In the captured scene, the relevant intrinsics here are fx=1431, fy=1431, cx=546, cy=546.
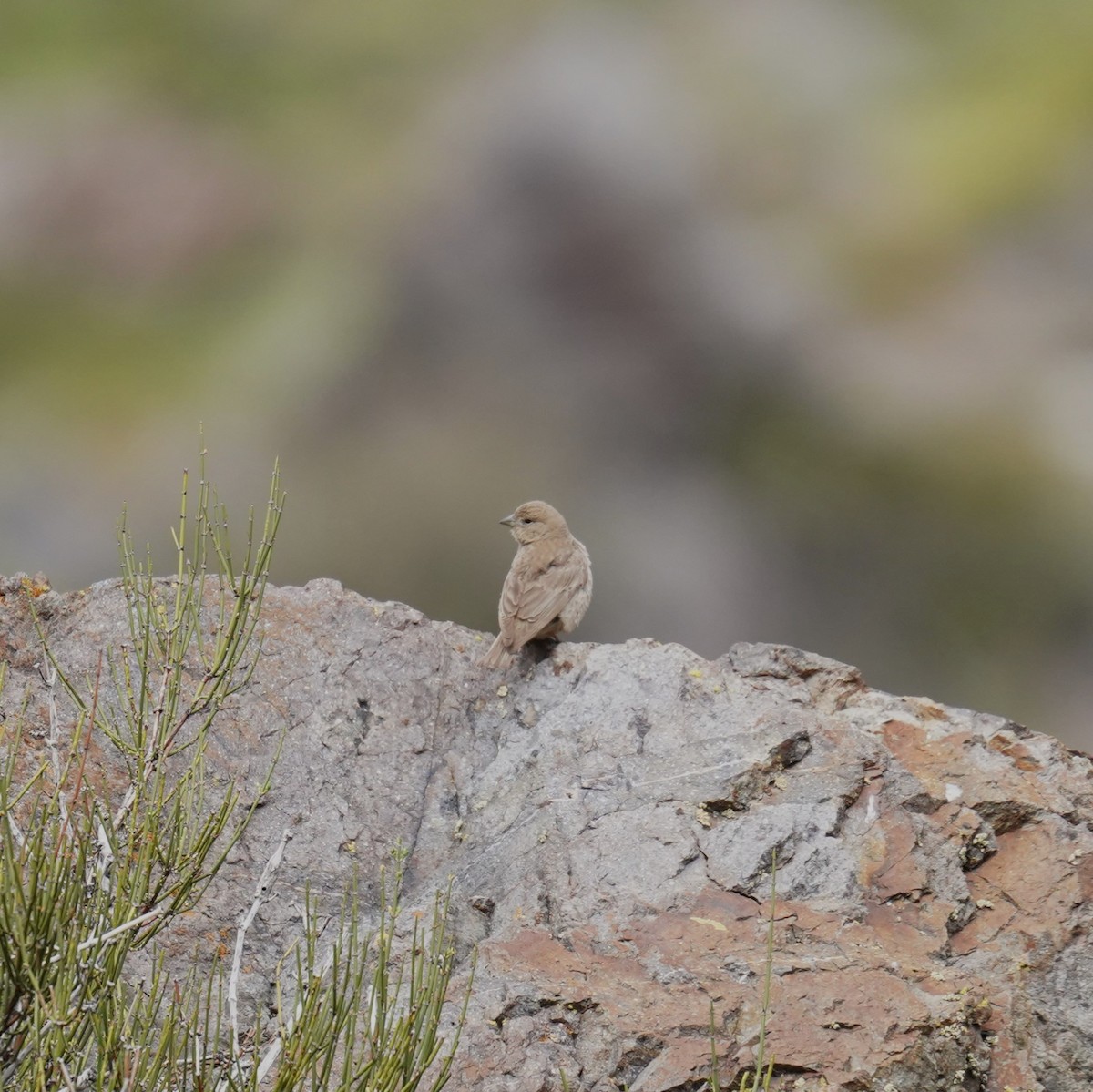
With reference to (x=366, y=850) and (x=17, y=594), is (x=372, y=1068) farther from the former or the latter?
(x=17, y=594)

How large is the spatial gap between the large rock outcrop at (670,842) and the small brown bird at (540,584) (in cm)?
15

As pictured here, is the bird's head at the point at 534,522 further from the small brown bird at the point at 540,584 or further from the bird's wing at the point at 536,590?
the bird's wing at the point at 536,590

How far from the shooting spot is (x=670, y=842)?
4637mm

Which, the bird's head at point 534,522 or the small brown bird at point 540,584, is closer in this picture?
the small brown bird at point 540,584

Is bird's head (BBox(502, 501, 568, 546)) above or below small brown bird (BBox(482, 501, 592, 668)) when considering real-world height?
above

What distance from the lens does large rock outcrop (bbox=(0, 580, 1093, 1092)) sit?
155 inches

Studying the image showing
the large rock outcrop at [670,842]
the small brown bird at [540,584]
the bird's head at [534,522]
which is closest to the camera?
the large rock outcrop at [670,842]

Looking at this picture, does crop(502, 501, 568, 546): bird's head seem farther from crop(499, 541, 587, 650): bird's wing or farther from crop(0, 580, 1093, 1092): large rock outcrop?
crop(0, 580, 1093, 1092): large rock outcrop

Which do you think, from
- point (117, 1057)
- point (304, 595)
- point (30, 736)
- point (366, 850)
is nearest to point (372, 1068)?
point (117, 1057)

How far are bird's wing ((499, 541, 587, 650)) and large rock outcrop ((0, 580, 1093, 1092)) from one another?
181 millimetres

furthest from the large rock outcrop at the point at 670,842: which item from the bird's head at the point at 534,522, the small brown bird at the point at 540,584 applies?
the bird's head at the point at 534,522

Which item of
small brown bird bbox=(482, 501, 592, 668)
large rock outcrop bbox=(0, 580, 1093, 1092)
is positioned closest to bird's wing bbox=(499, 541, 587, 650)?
small brown bird bbox=(482, 501, 592, 668)

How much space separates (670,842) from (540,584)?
2081 mm

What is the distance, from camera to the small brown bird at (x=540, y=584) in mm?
5816
